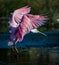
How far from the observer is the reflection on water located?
593 centimetres

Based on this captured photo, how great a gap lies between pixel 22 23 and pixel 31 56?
155cm

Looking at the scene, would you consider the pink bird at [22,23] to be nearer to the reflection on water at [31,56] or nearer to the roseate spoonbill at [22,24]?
the roseate spoonbill at [22,24]

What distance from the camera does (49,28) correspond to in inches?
308

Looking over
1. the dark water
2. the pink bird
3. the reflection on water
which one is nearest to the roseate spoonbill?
the pink bird

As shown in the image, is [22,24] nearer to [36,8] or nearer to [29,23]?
[29,23]

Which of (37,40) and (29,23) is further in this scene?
(37,40)

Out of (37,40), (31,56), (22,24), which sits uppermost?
(22,24)

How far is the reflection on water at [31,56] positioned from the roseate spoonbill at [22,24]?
2.75 ft

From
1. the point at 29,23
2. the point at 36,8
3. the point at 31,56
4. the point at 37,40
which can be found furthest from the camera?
the point at 36,8

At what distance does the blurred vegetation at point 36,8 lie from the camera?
332 inches

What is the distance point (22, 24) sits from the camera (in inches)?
197

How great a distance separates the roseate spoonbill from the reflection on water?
33.0 inches

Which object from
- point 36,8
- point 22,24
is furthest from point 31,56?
point 36,8

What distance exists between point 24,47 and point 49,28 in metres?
1.65
